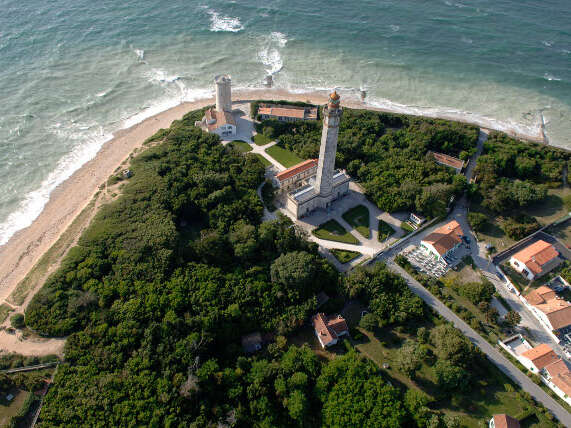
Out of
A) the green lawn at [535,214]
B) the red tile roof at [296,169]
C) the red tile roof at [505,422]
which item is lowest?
the green lawn at [535,214]

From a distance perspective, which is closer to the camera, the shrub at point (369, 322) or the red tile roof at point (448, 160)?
the shrub at point (369, 322)

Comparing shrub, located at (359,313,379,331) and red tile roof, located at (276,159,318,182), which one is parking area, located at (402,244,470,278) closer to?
shrub, located at (359,313,379,331)

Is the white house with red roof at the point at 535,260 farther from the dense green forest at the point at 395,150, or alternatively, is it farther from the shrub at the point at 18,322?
the shrub at the point at 18,322

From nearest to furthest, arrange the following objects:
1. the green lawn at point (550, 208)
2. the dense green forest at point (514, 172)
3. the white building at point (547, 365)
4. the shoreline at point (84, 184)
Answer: the white building at point (547, 365) < the shoreline at point (84, 184) < the green lawn at point (550, 208) < the dense green forest at point (514, 172)

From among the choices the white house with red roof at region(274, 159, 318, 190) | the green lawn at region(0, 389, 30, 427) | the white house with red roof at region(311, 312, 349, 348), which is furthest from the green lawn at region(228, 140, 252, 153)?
the green lawn at region(0, 389, 30, 427)

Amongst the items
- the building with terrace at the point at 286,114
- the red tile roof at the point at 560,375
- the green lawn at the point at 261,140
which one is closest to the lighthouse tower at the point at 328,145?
the green lawn at the point at 261,140

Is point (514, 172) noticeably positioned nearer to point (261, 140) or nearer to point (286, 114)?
point (286, 114)

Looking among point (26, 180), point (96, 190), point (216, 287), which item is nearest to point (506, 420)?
point (216, 287)
